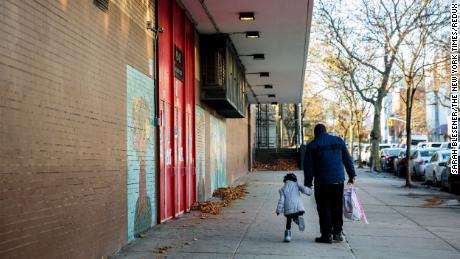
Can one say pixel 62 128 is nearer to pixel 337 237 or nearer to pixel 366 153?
pixel 337 237

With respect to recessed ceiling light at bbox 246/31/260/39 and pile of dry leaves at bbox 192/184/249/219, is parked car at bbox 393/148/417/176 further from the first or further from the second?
recessed ceiling light at bbox 246/31/260/39

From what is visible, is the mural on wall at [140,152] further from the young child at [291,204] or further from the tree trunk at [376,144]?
the tree trunk at [376,144]

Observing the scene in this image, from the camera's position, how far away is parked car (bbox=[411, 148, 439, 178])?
93.5ft

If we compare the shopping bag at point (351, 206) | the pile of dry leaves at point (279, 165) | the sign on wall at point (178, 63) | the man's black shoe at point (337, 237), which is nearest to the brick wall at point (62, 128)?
the man's black shoe at point (337, 237)

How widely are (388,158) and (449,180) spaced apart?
57.4ft

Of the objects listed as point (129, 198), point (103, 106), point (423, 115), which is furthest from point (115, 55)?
point (423, 115)

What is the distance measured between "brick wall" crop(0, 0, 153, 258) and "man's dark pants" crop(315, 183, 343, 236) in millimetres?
2978

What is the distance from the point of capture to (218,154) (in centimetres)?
2003

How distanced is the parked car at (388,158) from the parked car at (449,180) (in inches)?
589

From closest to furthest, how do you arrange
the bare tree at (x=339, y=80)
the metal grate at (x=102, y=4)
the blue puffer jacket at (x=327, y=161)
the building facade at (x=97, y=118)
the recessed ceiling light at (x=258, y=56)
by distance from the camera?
the building facade at (x=97, y=118) → the metal grate at (x=102, y=4) → the blue puffer jacket at (x=327, y=161) → the recessed ceiling light at (x=258, y=56) → the bare tree at (x=339, y=80)

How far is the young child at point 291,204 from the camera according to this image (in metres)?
9.37

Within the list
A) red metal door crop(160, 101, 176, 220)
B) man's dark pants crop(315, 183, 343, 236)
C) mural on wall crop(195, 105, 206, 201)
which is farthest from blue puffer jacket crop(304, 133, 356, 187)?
mural on wall crop(195, 105, 206, 201)

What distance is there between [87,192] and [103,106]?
123 centimetres

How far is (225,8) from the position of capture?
13344 millimetres
